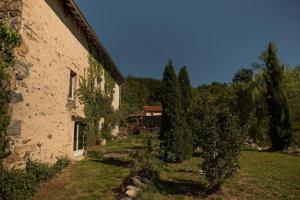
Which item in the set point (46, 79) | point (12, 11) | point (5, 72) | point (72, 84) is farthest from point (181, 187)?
point (72, 84)

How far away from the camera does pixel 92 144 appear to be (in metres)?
14.2

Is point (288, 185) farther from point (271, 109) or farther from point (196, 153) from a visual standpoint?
point (271, 109)

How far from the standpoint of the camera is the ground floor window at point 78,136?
11.3m

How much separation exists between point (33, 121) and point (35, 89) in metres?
0.93

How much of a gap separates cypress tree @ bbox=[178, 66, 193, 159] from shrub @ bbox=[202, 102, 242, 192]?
3860mm

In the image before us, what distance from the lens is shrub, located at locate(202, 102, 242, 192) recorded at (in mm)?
6332

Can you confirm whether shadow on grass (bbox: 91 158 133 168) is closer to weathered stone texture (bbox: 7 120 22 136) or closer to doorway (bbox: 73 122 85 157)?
doorway (bbox: 73 122 85 157)

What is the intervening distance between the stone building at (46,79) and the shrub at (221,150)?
4.89 meters

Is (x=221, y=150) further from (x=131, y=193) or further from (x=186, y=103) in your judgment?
(x=186, y=103)

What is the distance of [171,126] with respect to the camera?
10047 mm

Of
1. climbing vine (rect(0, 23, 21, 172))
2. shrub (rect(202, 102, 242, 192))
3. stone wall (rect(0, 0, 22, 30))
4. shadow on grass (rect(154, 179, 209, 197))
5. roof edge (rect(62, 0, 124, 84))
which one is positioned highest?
roof edge (rect(62, 0, 124, 84))

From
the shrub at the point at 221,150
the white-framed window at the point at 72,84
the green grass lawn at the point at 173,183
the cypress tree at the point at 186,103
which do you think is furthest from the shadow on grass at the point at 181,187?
the white-framed window at the point at 72,84

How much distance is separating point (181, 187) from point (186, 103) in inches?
276

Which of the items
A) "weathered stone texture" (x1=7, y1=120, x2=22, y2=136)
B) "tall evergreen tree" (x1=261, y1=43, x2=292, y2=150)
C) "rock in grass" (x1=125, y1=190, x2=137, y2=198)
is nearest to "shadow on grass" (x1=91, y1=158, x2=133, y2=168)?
"rock in grass" (x1=125, y1=190, x2=137, y2=198)
